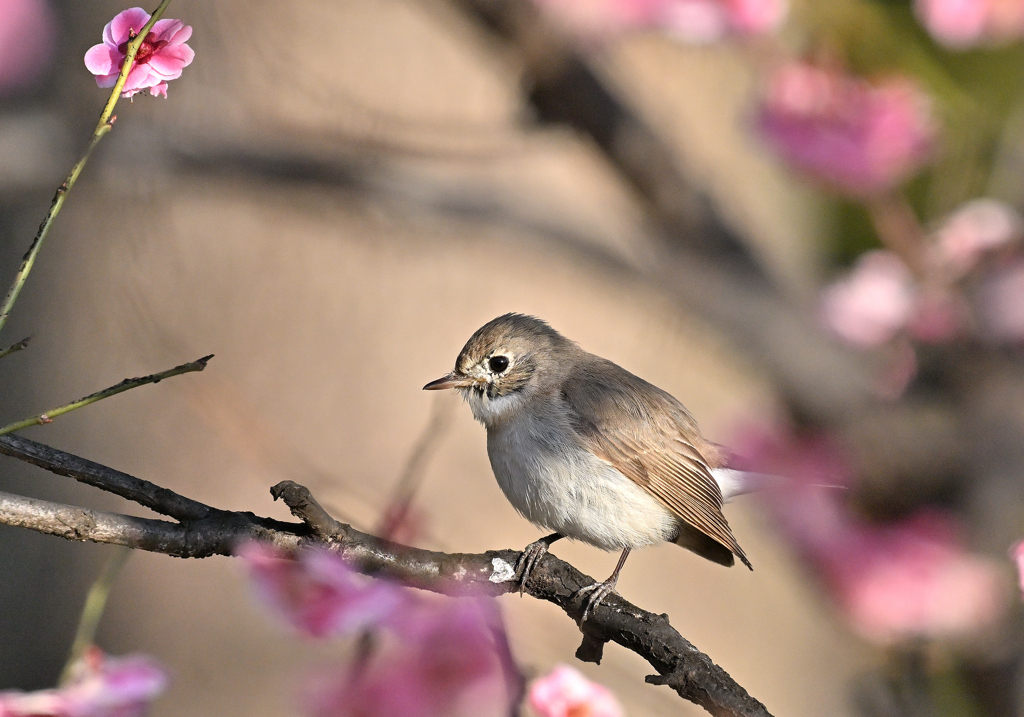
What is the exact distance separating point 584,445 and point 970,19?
1.47 metres

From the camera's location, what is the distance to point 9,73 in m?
3.10

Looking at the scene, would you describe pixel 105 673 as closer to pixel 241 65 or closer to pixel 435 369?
pixel 241 65

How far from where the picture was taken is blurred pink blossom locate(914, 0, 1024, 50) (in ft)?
7.38

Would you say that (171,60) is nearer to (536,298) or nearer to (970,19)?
(970,19)

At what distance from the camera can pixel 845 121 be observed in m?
2.54

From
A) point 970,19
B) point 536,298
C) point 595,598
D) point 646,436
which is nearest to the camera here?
point 595,598

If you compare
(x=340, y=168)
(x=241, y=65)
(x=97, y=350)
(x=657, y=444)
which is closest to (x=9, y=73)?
(x=241, y=65)

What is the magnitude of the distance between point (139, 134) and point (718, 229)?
1.60 metres

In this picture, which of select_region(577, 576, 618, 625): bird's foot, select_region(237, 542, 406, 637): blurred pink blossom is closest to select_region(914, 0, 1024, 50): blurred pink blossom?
select_region(577, 576, 618, 625): bird's foot

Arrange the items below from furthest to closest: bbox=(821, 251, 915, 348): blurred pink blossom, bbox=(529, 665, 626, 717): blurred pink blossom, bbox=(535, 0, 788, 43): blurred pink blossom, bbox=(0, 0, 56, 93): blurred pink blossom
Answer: bbox=(0, 0, 56, 93): blurred pink blossom < bbox=(821, 251, 915, 348): blurred pink blossom < bbox=(535, 0, 788, 43): blurred pink blossom < bbox=(529, 665, 626, 717): blurred pink blossom

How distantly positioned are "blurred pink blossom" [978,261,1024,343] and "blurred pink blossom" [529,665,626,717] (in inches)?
76.2

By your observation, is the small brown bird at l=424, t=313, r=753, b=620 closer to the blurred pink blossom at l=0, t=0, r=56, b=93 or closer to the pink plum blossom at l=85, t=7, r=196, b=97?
the pink plum blossom at l=85, t=7, r=196, b=97

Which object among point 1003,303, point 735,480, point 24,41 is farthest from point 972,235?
point 24,41

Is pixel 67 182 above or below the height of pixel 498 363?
below
